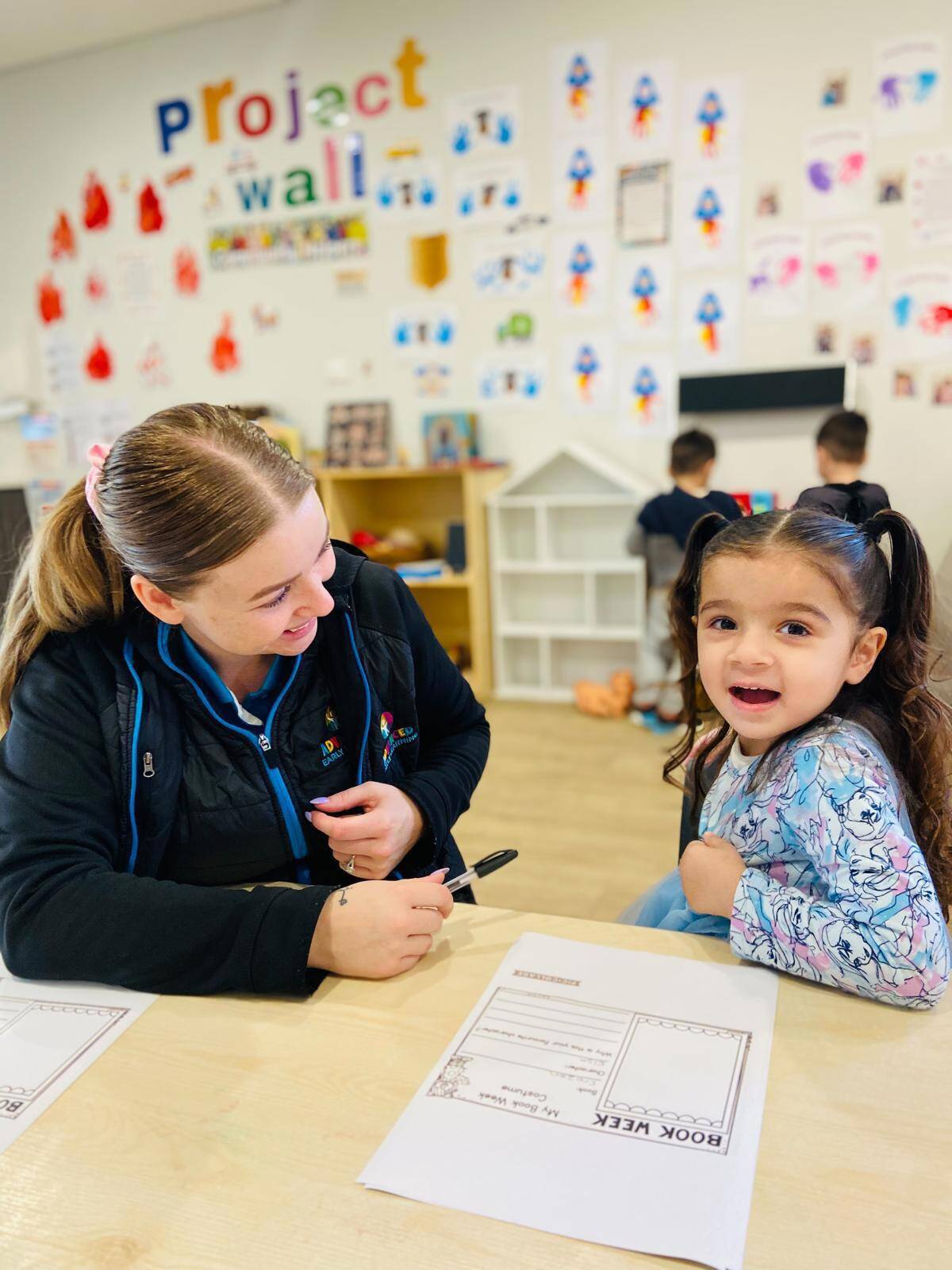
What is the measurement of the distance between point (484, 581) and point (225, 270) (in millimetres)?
1800

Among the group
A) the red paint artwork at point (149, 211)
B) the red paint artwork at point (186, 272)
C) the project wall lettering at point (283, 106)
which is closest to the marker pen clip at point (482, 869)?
the project wall lettering at point (283, 106)

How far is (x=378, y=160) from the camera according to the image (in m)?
3.77

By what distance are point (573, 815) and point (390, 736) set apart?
1562 mm

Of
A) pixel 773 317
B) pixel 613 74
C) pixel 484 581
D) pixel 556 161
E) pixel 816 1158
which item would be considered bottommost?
pixel 484 581

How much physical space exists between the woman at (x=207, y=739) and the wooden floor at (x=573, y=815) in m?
0.83

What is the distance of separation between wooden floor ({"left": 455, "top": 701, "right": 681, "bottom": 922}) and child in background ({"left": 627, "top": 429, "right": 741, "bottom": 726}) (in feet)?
0.56

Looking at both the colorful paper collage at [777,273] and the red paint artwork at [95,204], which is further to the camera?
the red paint artwork at [95,204]

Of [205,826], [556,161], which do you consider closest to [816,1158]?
[205,826]

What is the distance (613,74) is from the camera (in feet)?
11.1

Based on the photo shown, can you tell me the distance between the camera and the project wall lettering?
12.0ft

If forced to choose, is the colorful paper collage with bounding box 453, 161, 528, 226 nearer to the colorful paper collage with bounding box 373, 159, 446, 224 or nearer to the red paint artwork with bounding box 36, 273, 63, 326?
the colorful paper collage with bounding box 373, 159, 446, 224

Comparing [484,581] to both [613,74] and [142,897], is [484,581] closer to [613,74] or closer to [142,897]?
[613,74]

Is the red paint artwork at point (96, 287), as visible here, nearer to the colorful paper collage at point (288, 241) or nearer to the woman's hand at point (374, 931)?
the colorful paper collage at point (288, 241)

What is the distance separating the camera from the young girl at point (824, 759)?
2.53 ft
